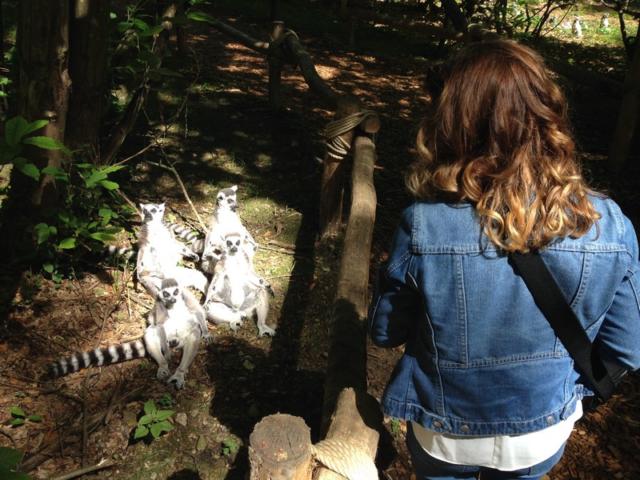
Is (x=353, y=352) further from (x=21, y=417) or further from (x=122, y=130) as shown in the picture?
(x=122, y=130)

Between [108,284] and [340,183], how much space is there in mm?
1857

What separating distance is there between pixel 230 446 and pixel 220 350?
30.1 inches

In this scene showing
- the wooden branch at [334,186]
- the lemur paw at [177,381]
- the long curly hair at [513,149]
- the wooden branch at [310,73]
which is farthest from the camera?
the wooden branch at [310,73]

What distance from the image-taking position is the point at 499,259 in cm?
147

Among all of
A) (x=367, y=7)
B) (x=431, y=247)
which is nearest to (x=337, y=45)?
(x=367, y=7)

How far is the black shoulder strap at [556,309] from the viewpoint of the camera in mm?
1456

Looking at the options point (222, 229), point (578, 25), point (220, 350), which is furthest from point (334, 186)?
point (578, 25)

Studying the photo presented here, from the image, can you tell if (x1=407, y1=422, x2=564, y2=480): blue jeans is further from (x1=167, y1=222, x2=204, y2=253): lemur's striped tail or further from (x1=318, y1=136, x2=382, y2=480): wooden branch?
(x1=167, y1=222, x2=204, y2=253): lemur's striped tail

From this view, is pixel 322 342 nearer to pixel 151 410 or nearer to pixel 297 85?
pixel 151 410

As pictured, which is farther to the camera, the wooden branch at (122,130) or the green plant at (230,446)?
the wooden branch at (122,130)

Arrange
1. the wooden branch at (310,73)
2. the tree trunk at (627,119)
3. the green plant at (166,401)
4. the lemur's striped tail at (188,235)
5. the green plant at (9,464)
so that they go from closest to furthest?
1. the green plant at (9,464)
2. the green plant at (166,401)
3. the wooden branch at (310,73)
4. the lemur's striped tail at (188,235)
5. the tree trunk at (627,119)

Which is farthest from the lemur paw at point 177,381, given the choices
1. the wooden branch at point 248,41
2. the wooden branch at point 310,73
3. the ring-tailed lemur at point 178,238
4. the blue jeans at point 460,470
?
the wooden branch at point 248,41

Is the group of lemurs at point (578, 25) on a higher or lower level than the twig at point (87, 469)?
higher

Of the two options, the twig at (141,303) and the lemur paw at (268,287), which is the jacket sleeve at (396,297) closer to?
the lemur paw at (268,287)
